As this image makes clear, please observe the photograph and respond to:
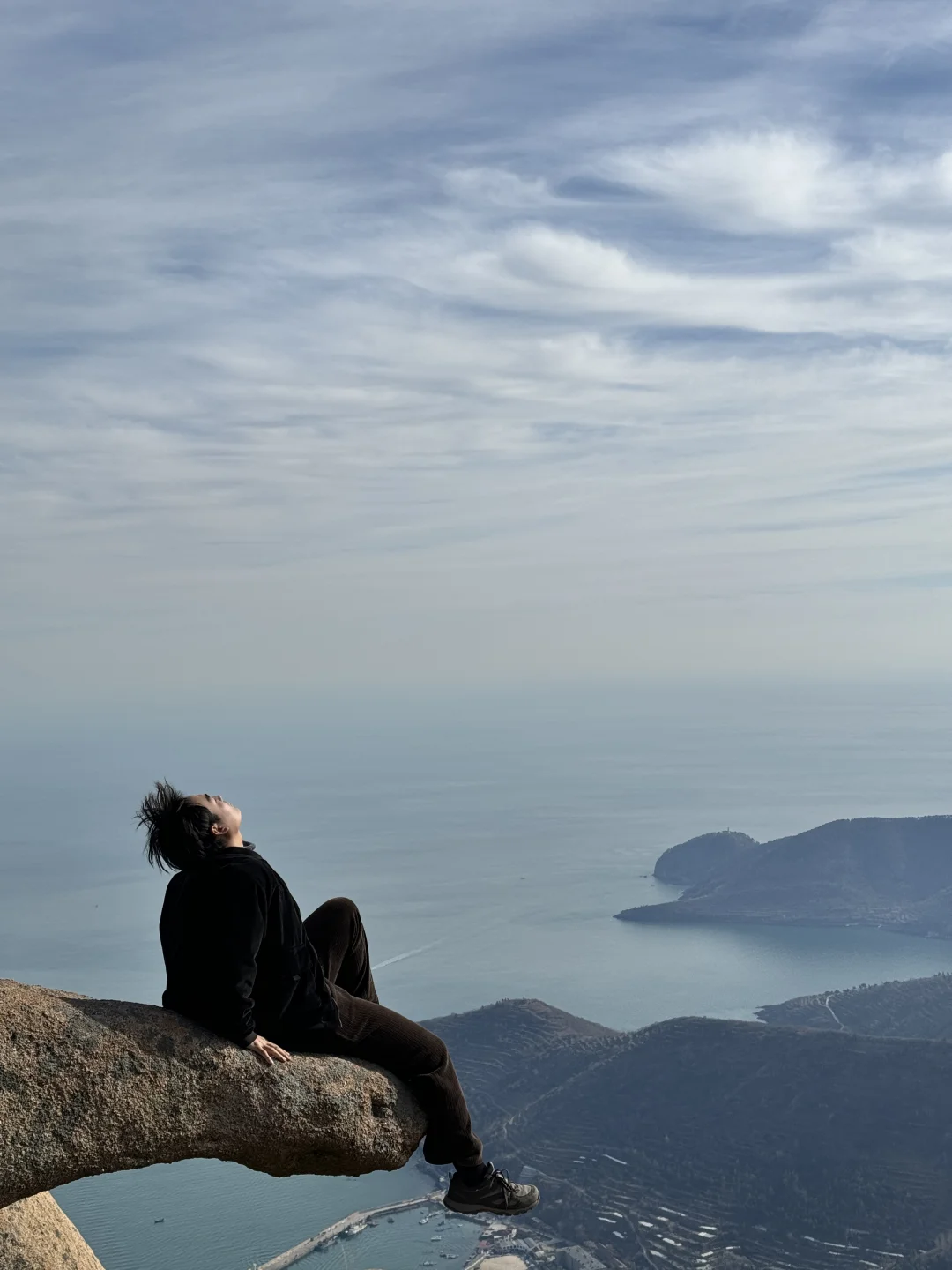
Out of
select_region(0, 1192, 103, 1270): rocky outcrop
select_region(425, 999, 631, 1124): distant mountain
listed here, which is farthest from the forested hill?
select_region(0, 1192, 103, 1270): rocky outcrop

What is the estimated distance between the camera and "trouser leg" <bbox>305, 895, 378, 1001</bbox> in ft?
18.5

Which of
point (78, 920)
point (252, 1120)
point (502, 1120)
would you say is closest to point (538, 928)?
point (78, 920)

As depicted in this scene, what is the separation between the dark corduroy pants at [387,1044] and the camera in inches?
216

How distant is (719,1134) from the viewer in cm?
4650

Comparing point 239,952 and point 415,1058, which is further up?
point 239,952

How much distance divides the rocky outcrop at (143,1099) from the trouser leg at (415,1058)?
133 millimetres

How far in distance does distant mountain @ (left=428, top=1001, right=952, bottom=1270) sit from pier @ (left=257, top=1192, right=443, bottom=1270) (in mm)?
4305

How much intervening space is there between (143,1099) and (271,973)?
71 cm

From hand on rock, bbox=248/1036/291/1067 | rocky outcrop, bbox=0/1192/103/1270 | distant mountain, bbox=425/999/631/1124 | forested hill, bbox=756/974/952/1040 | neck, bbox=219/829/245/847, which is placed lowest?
forested hill, bbox=756/974/952/1040

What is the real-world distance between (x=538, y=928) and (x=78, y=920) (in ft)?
113

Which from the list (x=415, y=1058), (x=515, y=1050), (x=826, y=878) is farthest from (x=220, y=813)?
(x=826, y=878)

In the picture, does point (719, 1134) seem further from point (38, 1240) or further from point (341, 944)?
point (341, 944)

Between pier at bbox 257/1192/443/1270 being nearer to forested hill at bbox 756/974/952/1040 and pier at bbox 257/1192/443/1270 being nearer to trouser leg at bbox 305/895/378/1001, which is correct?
forested hill at bbox 756/974/952/1040

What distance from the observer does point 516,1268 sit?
32.8 metres
